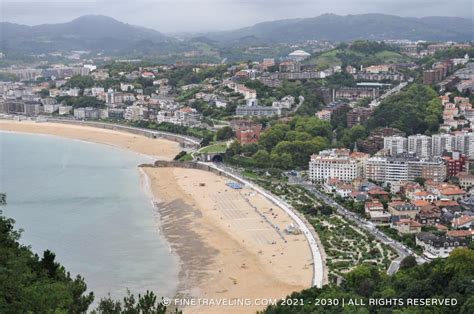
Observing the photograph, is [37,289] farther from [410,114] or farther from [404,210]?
[410,114]

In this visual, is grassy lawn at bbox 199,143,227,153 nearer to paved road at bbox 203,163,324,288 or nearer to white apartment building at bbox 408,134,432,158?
paved road at bbox 203,163,324,288

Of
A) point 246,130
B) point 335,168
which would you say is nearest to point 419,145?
point 335,168

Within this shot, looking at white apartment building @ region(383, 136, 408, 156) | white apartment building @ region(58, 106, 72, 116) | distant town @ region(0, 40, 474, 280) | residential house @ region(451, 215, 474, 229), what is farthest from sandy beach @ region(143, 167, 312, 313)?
white apartment building @ region(58, 106, 72, 116)

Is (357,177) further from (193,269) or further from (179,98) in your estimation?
(179,98)

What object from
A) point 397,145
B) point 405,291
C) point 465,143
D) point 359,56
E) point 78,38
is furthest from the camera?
point 78,38

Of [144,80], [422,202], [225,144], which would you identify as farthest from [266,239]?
[144,80]

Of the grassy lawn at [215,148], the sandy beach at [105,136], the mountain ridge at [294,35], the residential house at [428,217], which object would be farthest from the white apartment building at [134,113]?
the mountain ridge at [294,35]

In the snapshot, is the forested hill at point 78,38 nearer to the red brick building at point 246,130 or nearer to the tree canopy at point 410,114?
the red brick building at point 246,130
